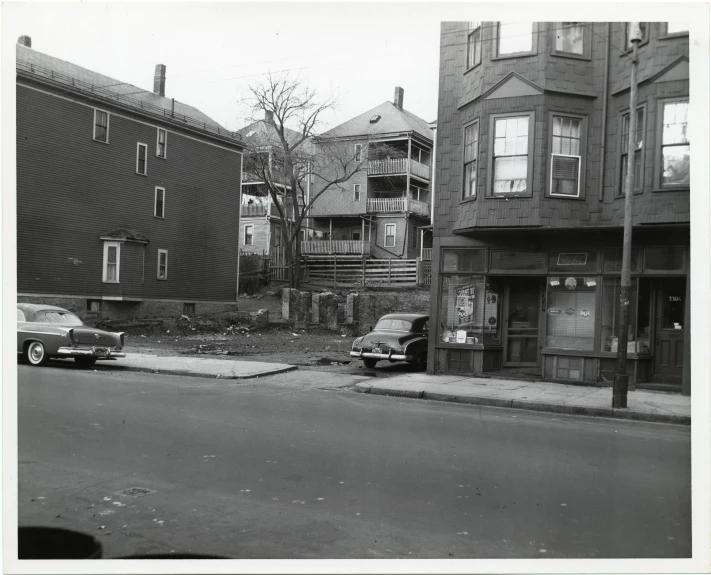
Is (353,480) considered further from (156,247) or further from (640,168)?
(156,247)

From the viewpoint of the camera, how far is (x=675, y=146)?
1266 cm

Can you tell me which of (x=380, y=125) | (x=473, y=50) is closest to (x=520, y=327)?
(x=473, y=50)

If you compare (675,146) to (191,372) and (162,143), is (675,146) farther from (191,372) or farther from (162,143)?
(162,143)

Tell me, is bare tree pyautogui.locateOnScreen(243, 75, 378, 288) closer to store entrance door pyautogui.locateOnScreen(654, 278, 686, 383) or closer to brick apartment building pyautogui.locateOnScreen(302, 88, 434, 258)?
brick apartment building pyautogui.locateOnScreen(302, 88, 434, 258)

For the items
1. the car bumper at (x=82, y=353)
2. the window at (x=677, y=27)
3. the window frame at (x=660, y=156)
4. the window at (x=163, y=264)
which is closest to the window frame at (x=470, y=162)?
the window frame at (x=660, y=156)

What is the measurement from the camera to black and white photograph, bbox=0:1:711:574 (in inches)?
214

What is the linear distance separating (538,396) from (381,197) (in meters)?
32.1

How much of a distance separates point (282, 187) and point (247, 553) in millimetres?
35206

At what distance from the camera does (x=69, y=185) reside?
26.6m

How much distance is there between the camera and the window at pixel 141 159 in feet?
99.0

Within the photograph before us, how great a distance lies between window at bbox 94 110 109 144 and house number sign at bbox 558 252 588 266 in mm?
21129

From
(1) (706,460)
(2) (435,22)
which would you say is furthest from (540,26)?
(1) (706,460)

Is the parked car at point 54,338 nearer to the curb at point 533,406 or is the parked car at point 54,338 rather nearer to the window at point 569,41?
the curb at point 533,406

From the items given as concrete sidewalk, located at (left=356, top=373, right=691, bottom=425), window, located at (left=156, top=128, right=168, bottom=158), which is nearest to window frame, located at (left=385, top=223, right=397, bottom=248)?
window, located at (left=156, top=128, right=168, bottom=158)
